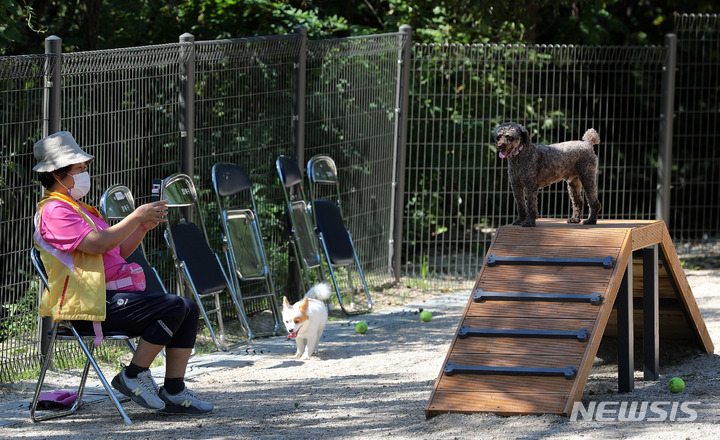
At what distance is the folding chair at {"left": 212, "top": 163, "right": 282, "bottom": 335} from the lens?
8.00m

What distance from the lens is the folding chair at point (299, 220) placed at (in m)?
8.69

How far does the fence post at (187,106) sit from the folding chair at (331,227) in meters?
1.52

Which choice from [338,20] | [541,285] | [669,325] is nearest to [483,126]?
[338,20]

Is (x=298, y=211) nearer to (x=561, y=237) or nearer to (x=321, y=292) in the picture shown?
(x=321, y=292)

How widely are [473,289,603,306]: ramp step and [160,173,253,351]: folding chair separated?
231cm

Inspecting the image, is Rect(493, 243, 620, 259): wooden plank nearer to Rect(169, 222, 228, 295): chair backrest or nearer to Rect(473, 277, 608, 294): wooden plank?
Rect(473, 277, 608, 294): wooden plank

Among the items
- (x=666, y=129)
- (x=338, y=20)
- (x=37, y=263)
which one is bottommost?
(x=37, y=263)

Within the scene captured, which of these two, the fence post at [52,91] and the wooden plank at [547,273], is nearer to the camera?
the wooden plank at [547,273]

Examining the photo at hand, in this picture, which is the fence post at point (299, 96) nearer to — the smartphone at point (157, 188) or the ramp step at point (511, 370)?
the smartphone at point (157, 188)

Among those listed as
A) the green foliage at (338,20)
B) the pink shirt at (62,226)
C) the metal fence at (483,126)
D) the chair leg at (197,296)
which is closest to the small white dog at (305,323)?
the chair leg at (197,296)

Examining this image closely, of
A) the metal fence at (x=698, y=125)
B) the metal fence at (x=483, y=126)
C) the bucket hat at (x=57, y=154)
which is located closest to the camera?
the bucket hat at (x=57, y=154)

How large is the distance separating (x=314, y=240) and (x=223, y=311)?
117 cm

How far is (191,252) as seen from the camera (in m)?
7.53

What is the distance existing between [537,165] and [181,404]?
Result: 8.71 ft
